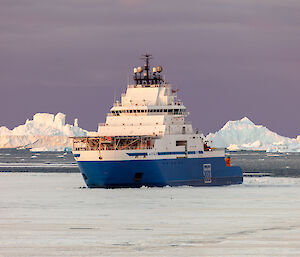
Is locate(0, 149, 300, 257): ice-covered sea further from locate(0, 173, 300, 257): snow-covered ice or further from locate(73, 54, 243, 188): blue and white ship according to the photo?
locate(73, 54, 243, 188): blue and white ship

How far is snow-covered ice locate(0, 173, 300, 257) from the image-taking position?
28.6 m

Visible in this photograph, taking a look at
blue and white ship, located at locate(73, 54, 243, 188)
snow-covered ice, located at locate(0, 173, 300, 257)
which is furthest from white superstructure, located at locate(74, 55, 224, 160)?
snow-covered ice, located at locate(0, 173, 300, 257)

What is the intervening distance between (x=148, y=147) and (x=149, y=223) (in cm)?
2446

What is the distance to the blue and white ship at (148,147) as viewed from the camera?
59875mm

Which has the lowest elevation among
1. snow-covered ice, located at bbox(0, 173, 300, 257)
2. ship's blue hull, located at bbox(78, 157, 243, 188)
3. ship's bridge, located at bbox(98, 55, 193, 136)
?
snow-covered ice, located at bbox(0, 173, 300, 257)

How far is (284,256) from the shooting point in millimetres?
26906

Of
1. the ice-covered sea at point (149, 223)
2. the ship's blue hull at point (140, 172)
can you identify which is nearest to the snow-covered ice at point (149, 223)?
the ice-covered sea at point (149, 223)

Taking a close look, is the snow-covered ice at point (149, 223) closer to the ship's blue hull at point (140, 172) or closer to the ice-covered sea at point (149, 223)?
the ice-covered sea at point (149, 223)

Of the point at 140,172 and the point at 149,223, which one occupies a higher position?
the point at 140,172

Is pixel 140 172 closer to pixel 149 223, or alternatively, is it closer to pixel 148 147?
pixel 148 147

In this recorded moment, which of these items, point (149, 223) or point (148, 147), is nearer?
point (149, 223)

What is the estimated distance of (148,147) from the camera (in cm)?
6031

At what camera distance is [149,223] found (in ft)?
118

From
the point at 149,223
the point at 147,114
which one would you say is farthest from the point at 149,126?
the point at 149,223
